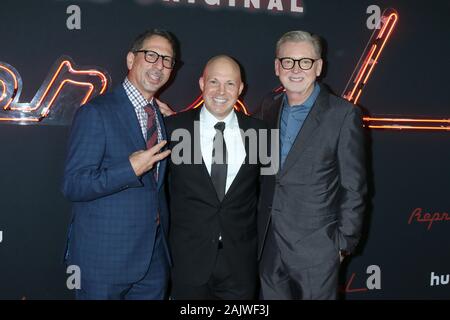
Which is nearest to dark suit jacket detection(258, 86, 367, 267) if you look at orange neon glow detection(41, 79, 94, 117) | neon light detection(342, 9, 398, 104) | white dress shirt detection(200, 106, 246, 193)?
white dress shirt detection(200, 106, 246, 193)

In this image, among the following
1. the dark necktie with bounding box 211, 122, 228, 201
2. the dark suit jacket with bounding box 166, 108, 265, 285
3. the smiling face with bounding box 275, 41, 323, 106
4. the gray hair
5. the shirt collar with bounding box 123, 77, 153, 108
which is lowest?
the dark suit jacket with bounding box 166, 108, 265, 285

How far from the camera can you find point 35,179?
271 centimetres

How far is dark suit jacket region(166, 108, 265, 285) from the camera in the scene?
199cm

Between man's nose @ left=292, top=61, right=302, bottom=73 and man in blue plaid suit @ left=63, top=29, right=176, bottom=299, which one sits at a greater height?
man's nose @ left=292, top=61, right=302, bottom=73

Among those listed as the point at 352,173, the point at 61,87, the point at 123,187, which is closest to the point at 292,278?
the point at 352,173

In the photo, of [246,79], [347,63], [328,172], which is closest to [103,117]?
[328,172]

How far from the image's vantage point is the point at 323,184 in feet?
6.76

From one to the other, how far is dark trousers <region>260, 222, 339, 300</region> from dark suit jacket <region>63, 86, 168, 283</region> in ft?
2.15

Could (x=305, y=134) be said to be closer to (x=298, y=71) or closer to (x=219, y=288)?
(x=298, y=71)

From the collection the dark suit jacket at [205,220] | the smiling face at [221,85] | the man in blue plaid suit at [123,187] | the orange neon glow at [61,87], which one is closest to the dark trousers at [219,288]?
the dark suit jacket at [205,220]

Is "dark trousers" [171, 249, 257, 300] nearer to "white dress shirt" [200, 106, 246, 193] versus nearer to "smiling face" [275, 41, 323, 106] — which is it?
"white dress shirt" [200, 106, 246, 193]

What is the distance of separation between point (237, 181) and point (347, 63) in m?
1.74

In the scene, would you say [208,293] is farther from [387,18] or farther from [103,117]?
[387,18]

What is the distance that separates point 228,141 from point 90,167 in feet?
2.32
